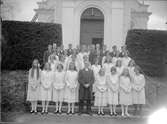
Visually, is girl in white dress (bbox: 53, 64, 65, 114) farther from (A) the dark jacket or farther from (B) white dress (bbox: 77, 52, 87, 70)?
(B) white dress (bbox: 77, 52, 87, 70)

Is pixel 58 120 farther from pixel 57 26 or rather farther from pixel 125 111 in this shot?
pixel 57 26

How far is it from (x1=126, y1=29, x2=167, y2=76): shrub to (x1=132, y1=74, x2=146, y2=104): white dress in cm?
654

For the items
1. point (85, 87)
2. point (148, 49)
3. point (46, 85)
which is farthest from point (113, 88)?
point (148, 49)

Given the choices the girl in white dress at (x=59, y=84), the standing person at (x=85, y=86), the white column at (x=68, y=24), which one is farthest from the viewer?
the white column at (x=68, y=24)

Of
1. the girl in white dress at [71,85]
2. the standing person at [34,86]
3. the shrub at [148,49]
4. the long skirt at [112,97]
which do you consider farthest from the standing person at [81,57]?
the shrub at [148,49]

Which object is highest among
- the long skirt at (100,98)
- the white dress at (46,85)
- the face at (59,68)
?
the face at (59,68)

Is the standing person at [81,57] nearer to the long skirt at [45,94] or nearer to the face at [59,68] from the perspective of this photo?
the face at [59,68]

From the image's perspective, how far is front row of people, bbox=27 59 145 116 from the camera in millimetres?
15172

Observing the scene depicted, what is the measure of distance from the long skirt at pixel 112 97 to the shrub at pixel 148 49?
7.00m

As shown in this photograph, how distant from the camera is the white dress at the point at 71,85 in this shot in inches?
603

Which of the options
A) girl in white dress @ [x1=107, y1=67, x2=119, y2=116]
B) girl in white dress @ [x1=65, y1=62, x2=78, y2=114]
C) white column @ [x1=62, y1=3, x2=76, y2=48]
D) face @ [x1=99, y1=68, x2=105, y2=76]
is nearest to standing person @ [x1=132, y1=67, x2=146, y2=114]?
girl in white dress @ [x1=107, y1=67, x2=119, y2=116]

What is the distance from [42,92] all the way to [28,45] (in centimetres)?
696

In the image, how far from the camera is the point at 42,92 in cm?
1527

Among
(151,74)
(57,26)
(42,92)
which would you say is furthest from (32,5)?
(42,92)
